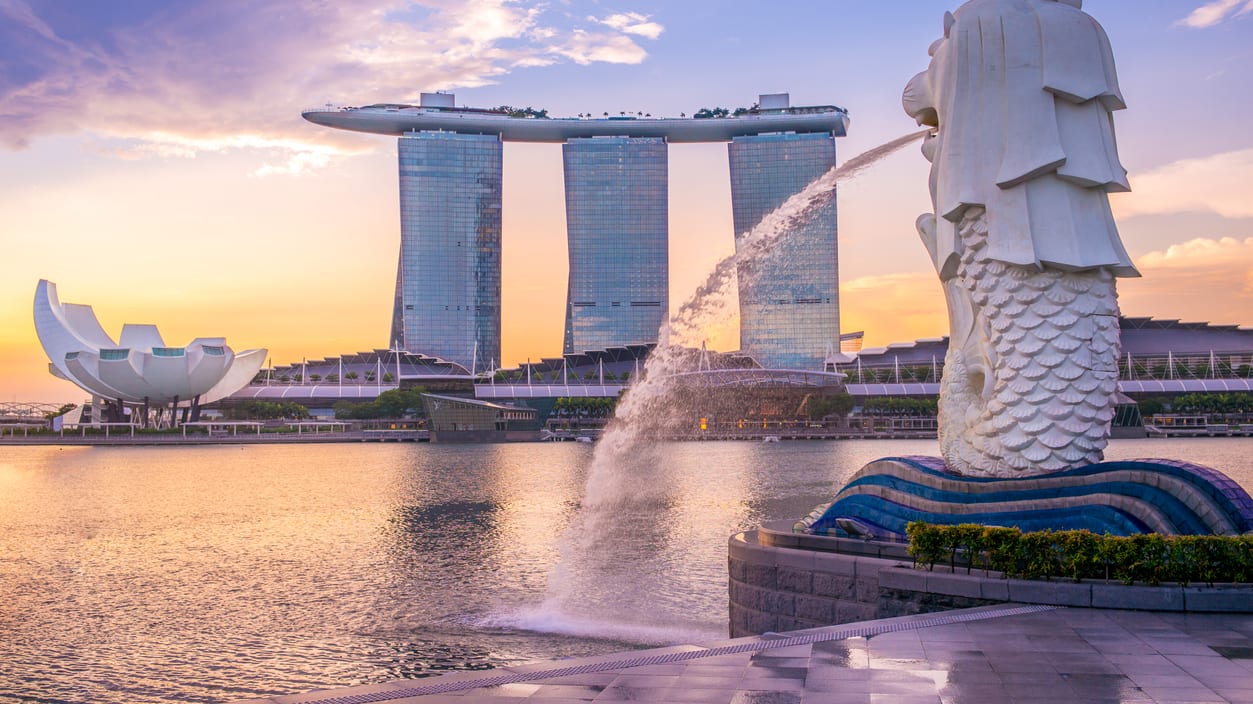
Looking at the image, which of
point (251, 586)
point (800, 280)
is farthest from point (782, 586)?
point (800, 280)

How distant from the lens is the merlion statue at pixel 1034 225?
579 inches

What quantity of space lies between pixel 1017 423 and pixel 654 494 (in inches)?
1019

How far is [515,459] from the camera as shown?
228 ft

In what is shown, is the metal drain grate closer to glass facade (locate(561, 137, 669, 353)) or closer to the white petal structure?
the white petal structure

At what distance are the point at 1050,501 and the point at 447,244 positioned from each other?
438 ft

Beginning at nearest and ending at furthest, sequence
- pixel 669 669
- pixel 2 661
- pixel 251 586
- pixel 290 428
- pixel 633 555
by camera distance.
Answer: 1. pixel 669 669
2. pixel 2 661
3. pixel 251 586
4. pixel 633 555
5. pixel 290 428

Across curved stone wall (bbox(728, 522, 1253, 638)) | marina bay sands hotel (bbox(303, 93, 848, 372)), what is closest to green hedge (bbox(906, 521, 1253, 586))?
curved stone wall (bbox(728, 522, 1253, 638))

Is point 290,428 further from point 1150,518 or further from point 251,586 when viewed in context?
point 1150,518

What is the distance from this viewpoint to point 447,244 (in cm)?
14362

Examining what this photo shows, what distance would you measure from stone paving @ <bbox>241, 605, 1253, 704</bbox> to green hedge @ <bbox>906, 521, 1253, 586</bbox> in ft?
1.88

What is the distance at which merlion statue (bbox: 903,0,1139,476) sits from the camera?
14.7m

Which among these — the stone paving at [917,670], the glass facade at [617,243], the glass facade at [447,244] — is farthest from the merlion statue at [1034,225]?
the glass facade at [447,244]

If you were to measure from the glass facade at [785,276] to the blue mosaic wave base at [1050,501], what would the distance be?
11454cm

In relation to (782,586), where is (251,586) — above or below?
below
